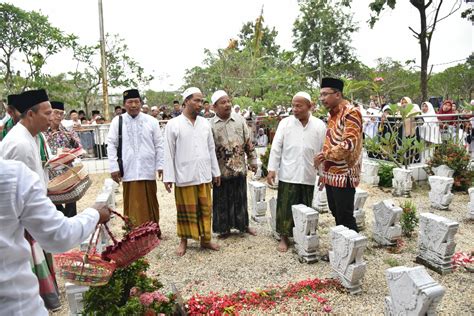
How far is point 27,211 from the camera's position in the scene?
4.49ft

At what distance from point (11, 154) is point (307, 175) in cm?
286

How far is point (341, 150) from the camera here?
3.40 meters

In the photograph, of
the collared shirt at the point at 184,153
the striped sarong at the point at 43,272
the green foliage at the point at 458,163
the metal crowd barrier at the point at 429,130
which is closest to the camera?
the striped sarong at the point at 43,272

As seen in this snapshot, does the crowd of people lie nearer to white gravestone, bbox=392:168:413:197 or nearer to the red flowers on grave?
the red flowers on grave

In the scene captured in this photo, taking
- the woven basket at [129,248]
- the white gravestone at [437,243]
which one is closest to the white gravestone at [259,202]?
the white gravestone at [437,243]

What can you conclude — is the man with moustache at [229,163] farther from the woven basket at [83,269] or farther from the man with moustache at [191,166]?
the woven basket at [83,269]

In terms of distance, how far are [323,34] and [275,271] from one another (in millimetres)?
21017

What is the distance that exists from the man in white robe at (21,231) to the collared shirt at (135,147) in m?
2.82

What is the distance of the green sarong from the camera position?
13.6 ft

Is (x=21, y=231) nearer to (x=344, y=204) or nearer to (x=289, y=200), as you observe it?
(x=344, y=204)

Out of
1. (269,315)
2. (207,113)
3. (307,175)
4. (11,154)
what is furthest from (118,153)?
(207,113)

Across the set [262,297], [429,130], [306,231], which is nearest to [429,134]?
[429,130]

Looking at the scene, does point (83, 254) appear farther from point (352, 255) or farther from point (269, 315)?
point (352, 255)

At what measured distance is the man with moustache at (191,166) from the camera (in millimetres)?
4090
